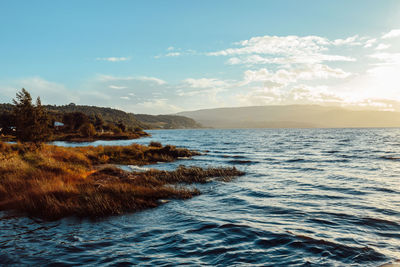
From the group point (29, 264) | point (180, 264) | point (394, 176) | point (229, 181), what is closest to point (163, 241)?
point (180, 264)

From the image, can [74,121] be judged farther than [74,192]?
Yes

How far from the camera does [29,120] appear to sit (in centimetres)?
2495

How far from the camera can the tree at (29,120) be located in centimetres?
2441

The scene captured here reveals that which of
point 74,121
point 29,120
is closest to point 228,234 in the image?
point 29,120

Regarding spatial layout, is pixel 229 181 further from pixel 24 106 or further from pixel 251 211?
pixel 24 106

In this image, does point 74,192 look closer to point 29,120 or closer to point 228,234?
point 228,234

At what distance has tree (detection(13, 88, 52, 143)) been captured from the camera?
24.4m

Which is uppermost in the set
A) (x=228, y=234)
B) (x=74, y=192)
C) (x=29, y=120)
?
(x=29, y=120)

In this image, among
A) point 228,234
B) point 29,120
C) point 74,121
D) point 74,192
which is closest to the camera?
point 228,234

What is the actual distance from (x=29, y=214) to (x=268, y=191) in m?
11.5

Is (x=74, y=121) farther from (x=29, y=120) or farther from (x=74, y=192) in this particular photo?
(x=74, y=192)

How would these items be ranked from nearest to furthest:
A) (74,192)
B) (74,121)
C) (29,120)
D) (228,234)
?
(228,234) → (74,192) → (29,120) → (74,121)

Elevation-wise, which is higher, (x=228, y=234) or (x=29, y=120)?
(x=29, y=120)

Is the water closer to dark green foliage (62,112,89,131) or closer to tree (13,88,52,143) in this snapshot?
tree (13,88,52,143)
